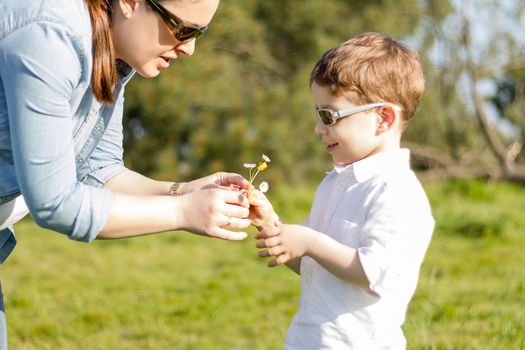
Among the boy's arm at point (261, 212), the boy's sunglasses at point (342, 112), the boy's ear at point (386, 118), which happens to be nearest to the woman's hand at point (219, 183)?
the boy's arm at point (261, 212)

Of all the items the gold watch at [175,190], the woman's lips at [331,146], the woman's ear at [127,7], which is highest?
the woman's ear at [127,7]

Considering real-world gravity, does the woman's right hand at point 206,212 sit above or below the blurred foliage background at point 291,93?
→ above

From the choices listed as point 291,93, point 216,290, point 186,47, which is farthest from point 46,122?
point 291,93

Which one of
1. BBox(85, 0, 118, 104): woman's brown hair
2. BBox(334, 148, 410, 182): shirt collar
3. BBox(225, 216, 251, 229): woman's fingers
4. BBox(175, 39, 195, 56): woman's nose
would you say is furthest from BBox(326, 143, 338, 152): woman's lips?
BBox(85, 0, 118, 104): woman's brown hair

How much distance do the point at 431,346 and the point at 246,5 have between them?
7.04 metres

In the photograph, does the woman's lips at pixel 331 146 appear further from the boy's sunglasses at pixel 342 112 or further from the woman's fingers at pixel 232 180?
the woman's fingers at pixel 232 180

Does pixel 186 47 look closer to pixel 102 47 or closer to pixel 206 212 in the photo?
pixel 102 47

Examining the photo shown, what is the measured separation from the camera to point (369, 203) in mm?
2115

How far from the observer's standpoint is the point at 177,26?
6.95 ft

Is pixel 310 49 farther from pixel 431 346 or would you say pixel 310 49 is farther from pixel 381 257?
pixel 381 257

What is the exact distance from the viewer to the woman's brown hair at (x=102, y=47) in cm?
207

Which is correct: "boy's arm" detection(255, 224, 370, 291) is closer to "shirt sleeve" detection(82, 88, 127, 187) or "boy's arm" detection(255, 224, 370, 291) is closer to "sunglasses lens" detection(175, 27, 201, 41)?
"sunglasses lens" detection(175, 27, 201, 41)

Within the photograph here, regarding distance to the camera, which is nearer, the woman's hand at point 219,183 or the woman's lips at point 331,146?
the woman's lips at point 331,146

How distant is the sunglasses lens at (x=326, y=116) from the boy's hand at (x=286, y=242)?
311 millimetres
